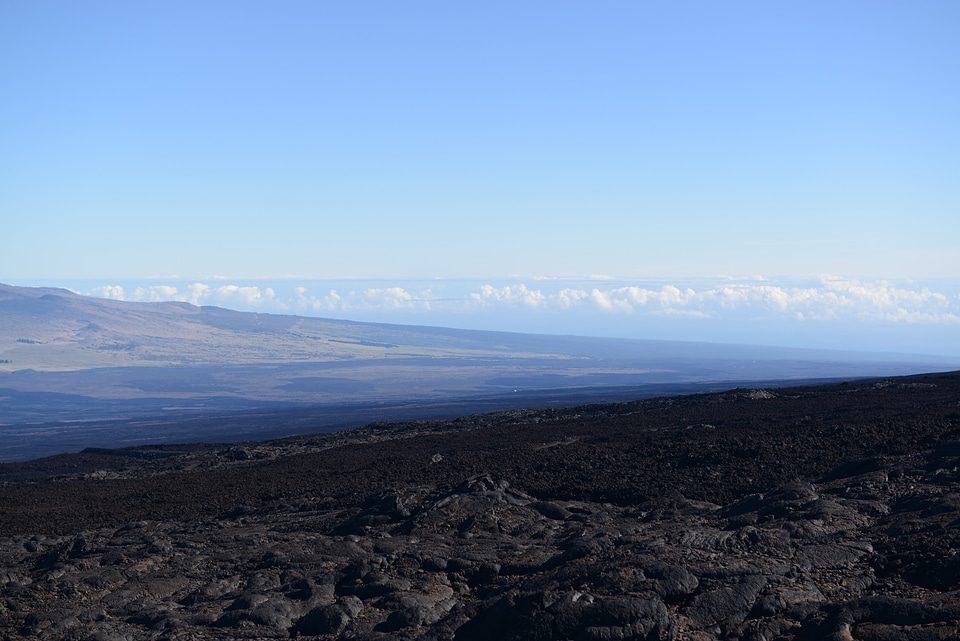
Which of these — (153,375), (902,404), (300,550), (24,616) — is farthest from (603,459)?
(153,375)

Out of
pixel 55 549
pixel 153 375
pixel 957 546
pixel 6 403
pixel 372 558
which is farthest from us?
pixel 153 375

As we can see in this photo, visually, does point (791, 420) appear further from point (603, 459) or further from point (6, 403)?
point (6, 403)

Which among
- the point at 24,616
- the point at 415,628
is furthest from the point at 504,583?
the point at 24,616

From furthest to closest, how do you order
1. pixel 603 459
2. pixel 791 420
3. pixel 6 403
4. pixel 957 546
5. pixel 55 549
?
pixel 6 403 → pixel 791 420 → pixel 603 459 → pixel 55 549 → pixel 957 546

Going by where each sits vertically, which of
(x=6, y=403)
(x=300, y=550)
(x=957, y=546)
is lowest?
(x=6, y=403)

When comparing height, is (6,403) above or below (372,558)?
below

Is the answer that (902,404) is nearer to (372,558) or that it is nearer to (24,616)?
(372,558)

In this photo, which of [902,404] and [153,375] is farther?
[153,375]
